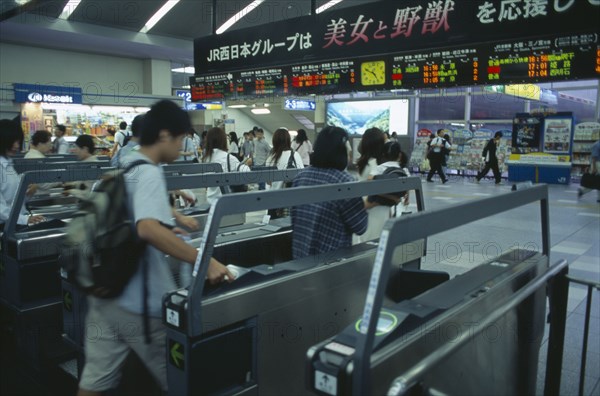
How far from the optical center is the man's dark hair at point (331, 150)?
255 centimetres

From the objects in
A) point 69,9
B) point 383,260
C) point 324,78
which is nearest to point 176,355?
point 383,260

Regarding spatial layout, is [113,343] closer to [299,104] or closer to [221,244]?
[221,244]

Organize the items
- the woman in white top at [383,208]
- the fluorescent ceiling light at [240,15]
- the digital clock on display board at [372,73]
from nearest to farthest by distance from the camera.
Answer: the woman in white top at [383,208]
the digital clock on display board at [372,73]
the fluorescent ceiling light at [240,15]

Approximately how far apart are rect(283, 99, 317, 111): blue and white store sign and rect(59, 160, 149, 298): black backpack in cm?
1635

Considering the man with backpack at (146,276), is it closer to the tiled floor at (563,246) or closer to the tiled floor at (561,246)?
the tiled floor at (561,246)

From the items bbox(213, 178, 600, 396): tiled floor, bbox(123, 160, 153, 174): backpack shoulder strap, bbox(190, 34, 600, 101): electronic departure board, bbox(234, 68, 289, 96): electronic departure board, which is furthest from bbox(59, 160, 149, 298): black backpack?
bbox(234, 68, 289, 96): electronic departure board

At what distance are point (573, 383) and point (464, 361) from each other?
1264 millimetres

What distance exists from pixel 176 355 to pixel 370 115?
16615 millimetres

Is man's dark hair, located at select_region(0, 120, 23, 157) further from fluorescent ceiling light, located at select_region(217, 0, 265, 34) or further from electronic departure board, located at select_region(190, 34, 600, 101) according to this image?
fluorescent ceiling light, located at select_region(217, 0, 265, 34)

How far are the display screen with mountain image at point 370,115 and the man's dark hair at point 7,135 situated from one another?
13763 mm

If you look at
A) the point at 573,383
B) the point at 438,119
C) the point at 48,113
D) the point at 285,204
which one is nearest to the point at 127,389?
the point at 285,204

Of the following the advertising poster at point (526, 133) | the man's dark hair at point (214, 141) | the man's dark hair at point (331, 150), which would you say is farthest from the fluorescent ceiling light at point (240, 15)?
the man's dark hair at point (331, 150)

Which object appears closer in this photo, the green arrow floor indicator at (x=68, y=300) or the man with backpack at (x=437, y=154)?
the green arrow floor indicator at (x=68, y=300)

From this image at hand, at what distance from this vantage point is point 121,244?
1.73m
